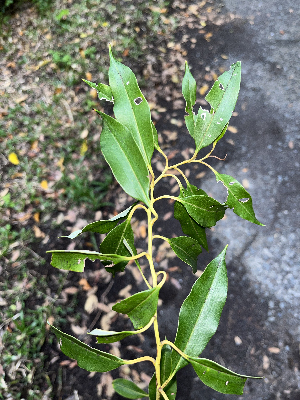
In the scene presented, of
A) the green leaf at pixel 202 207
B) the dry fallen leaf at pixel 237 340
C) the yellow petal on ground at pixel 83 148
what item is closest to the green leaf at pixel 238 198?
the green leaf at pixel 202 207

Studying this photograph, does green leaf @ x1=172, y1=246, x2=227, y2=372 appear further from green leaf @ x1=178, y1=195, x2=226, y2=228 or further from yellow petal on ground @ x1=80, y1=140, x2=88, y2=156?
yellow petal on ground @ x1=80, y1=140, x2=88, y2=156

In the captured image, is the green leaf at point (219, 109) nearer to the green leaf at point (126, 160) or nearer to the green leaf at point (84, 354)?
the green leaf at point (126, 160)

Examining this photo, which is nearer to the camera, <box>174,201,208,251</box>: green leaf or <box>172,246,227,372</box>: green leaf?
<box>172,246,227,372</box>: green leaf

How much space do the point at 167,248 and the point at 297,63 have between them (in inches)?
65.9

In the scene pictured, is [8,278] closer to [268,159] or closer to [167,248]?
[167,248]

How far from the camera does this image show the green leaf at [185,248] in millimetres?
919

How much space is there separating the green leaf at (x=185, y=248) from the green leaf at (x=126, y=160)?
0.23 metres

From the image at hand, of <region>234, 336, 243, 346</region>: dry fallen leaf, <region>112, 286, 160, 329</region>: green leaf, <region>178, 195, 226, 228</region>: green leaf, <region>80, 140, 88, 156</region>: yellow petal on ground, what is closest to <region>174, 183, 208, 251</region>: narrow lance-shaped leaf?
<region>178, 195, 226, 228</region>: green leaf

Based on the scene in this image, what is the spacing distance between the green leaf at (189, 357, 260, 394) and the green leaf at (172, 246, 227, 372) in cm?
8

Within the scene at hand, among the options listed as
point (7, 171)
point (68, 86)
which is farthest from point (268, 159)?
point (7, 171)

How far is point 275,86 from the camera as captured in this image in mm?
2236

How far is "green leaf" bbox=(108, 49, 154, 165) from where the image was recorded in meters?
0.80

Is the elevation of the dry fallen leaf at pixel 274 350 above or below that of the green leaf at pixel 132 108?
below

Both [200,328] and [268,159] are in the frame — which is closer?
[200,328]
